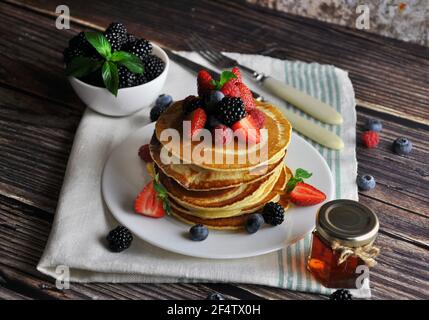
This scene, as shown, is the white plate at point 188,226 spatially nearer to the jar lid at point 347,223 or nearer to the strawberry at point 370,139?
the jar lid at point 347,223

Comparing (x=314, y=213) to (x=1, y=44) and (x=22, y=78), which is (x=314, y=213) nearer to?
(x=22, y=78)

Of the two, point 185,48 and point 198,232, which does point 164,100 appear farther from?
point 198,232

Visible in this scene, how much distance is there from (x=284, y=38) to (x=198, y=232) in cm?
132

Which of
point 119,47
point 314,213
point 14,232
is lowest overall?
point 14,232

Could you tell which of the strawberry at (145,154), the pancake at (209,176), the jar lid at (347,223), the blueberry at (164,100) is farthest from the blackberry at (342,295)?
the blueberry at (164,100)

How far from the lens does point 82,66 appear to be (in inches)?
86.1

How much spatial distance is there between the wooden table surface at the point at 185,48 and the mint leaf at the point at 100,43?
0.28m

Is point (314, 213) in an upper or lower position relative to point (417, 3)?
lower

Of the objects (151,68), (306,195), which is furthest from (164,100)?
(306,195)

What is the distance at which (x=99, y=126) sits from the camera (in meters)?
2.24

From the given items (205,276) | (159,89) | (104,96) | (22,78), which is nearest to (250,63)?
(159,89)

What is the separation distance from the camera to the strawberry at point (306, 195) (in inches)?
74.4
